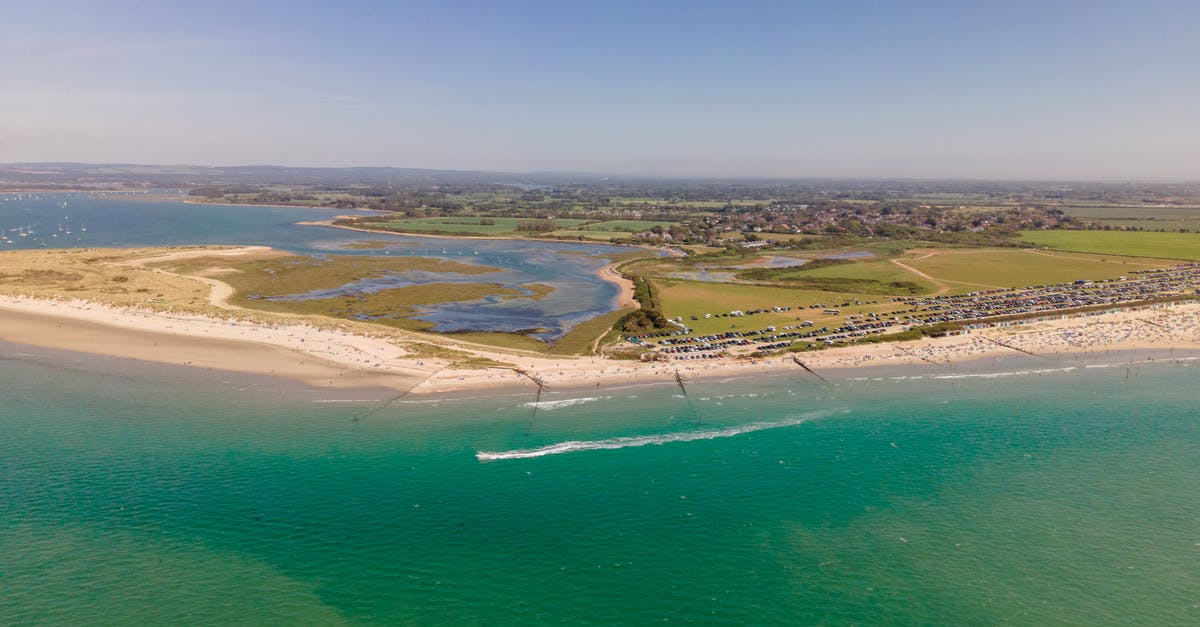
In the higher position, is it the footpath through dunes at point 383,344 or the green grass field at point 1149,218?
the green grass field at point 1149,218

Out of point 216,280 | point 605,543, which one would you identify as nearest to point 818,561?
point 605,543

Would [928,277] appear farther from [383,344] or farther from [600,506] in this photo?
[600,506]

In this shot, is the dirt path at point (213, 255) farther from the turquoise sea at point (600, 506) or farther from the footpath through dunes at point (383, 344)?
the turquoise sea at point (600, 506)

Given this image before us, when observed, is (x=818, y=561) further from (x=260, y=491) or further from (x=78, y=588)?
(x=78, y=588)

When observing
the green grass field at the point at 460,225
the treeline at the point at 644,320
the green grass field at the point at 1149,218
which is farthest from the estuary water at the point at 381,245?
the green grass field at the point at 1149,218

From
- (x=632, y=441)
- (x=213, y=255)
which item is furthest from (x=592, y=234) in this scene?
(x=632, y=441)

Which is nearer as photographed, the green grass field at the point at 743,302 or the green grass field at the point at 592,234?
the green grass field at the point at 743,302
